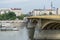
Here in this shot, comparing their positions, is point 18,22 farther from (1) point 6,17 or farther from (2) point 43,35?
(2) point 43,35

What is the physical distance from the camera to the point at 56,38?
87.0 ft

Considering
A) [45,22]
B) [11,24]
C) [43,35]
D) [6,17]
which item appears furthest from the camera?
[6,17]

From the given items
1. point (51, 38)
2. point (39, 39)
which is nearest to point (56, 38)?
point (51, 38)

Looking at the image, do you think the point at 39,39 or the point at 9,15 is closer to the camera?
the point at 39,39

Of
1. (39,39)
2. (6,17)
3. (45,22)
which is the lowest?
(6,17)

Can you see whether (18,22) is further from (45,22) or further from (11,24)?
(45,22)

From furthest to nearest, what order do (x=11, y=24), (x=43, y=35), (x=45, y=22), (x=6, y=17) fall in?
(x=6, y=17)
(x=11, y=24)
(x=43, y=35)
(x=45, y=22)

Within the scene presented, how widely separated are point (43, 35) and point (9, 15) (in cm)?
5820

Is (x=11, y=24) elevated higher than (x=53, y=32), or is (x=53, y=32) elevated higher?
(x=53, y=32)

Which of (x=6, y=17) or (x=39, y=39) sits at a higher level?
(x=39, y=39)

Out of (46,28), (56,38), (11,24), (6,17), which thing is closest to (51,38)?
(56,38)

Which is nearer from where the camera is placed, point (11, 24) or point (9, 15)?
point (11, 24)

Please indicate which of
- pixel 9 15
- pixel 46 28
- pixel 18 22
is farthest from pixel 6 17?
pixel 46 28

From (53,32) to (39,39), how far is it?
5.64 feet
